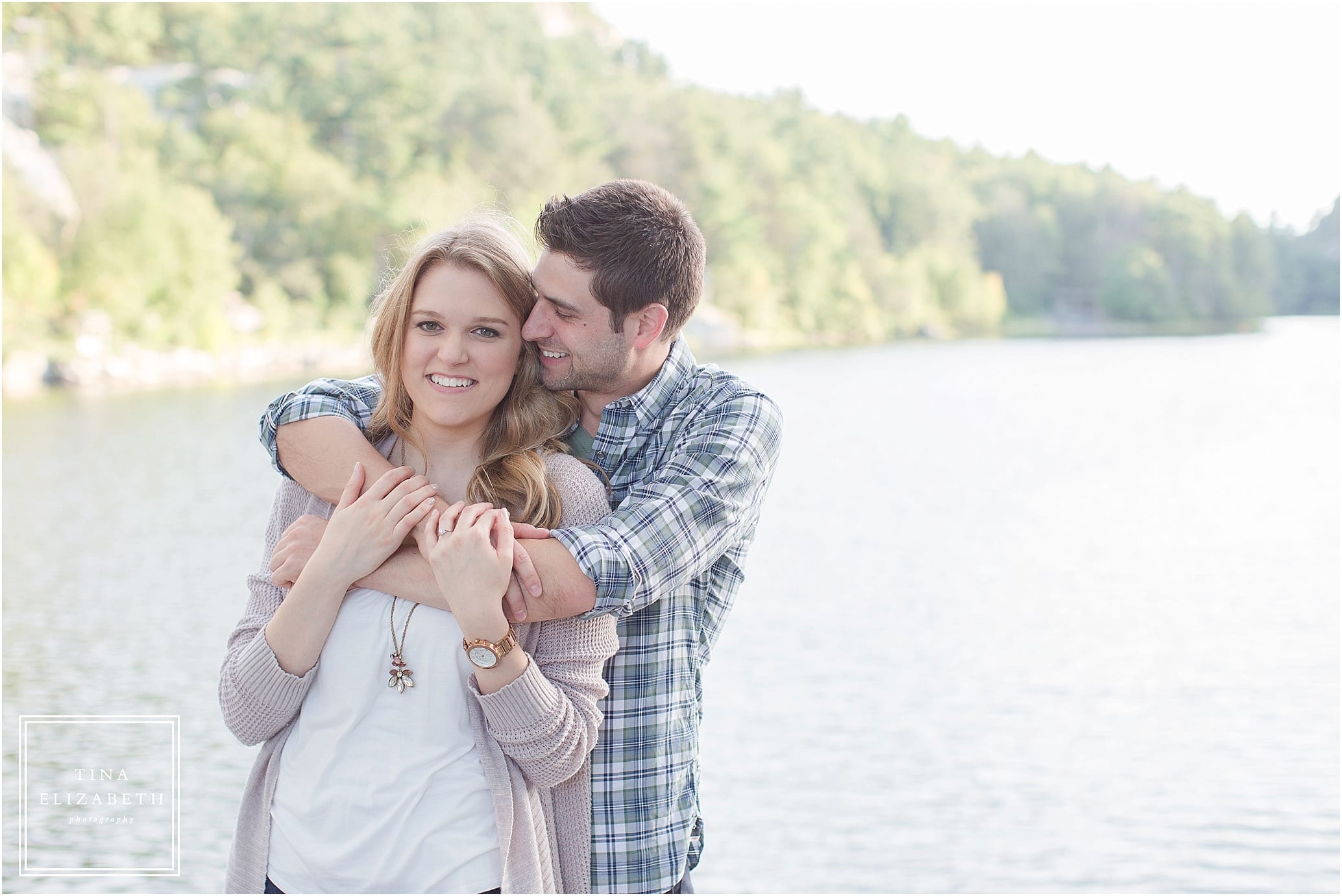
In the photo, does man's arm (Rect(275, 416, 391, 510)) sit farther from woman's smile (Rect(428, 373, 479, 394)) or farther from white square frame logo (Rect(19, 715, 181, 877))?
white square frame logo (Rect(19, 715, 181, 877))

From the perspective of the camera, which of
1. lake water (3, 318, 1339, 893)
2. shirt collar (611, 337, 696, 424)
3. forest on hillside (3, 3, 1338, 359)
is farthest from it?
forest on hillside (3, 3, 1338, 359)

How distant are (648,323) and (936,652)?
29.4 ft

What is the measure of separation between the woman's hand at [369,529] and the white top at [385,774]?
0.09 metres

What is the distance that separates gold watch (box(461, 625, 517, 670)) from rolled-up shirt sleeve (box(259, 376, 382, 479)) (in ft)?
1.70

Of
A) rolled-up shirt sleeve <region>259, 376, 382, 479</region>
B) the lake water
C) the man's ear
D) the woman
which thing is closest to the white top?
the woman

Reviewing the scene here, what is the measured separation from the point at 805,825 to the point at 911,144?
70862 millimetres

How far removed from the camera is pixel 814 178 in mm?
61312

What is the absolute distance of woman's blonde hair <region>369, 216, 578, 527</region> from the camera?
1.99m

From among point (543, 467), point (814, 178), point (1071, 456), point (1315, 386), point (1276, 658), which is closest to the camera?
point (543, 467)

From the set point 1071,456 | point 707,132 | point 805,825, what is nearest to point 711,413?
point 805,825

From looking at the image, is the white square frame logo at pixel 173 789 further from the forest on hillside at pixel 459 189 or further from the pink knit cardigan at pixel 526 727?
the forest on hillside at pixel 459 189

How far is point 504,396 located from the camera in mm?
2096

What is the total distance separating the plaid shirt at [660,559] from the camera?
1.90 metres

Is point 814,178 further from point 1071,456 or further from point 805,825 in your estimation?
point 805,825
